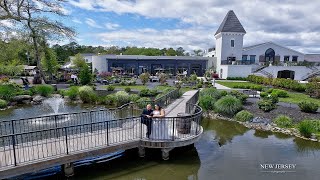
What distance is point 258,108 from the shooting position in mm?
18719

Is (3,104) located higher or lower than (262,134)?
higher

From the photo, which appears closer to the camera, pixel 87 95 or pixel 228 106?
pixel 228 106

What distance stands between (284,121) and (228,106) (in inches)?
149

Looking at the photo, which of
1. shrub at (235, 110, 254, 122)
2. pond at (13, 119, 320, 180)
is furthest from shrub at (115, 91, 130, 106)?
pond at (13, 119, 320, 180)

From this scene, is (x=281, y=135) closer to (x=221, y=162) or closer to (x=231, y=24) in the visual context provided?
(x=221, y=162)

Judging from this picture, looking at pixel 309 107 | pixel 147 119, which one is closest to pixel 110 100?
pixel 147 119

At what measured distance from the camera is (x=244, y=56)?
45875 millimetres

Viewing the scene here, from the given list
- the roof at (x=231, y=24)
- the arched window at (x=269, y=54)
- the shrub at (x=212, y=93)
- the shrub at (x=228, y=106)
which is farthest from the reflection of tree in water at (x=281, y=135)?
the arched window at (x=269, y=54)

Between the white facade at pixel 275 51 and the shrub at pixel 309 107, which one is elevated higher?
the white facade at pixel 275 51

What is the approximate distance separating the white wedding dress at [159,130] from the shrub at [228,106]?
8.99m

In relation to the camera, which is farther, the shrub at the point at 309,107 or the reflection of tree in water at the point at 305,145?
the shrub at the point at 309,107

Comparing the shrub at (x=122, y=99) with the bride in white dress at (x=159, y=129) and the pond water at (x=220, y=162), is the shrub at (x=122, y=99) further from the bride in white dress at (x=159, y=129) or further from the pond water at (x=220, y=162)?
the bride in white dress at (x=159, y=129)

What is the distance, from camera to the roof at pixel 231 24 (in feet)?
144

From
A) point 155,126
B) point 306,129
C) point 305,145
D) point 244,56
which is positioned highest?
point 244,56
